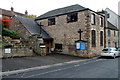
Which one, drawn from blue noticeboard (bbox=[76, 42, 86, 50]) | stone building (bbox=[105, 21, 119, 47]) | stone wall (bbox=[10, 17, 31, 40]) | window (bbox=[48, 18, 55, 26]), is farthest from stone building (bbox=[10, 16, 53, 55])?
stone building (bbox=[105, 21, 119, 47])

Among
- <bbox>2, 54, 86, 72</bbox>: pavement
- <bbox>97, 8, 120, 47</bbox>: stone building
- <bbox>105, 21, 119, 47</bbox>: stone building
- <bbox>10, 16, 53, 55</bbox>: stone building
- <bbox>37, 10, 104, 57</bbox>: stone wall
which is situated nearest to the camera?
<bbox>2, 54, 86, 72</bbox>: pavement

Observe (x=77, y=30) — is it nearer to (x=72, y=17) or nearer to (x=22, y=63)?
(x=72, y=17)

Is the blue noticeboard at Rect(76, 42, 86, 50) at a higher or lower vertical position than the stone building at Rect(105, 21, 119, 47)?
lower

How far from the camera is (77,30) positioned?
18.7m

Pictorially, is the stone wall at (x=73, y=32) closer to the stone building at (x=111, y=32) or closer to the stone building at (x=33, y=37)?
the stone building at (x=33, y=37)

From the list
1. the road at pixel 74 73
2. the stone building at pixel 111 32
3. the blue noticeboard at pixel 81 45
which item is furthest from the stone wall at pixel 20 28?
the stone building at pixel 111 32

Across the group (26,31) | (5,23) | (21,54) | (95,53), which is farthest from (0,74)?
(5,23)

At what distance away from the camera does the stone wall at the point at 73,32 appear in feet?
58.5

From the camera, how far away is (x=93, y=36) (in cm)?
1912

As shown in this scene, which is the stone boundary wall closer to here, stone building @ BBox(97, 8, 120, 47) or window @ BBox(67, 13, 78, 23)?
window @ BBox(67, 13, 78, 23)

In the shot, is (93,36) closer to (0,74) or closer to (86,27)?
(86,27)

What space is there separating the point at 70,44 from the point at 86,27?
11.6ft

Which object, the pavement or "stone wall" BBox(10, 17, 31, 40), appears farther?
"stone wall" BBox(10, 17, 31, 40)

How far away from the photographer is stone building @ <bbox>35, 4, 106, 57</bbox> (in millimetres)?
17922
